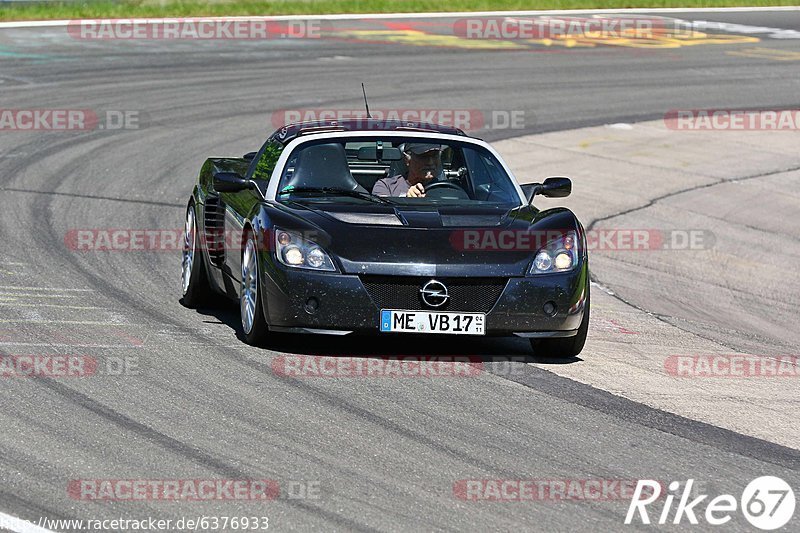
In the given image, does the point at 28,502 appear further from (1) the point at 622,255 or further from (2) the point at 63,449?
(1) the point at 622,255

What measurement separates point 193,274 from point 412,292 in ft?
8.06

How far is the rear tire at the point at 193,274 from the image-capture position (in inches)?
419

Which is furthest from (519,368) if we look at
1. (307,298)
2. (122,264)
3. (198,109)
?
(198,109)

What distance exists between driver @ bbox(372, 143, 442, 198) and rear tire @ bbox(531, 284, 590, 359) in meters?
1.47

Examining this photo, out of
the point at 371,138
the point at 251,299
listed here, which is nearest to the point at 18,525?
the point at 251,299

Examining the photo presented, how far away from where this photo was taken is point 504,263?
8.91 meters

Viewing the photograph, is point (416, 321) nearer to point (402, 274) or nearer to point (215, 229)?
point (402, 274)

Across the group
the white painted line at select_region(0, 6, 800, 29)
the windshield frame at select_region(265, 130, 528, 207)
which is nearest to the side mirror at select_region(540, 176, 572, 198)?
the windshield frame at select_region(265, 130, 528, 207)

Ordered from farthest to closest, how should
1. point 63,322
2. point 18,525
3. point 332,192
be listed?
point 332,192 < point 63,322 < point 18,525

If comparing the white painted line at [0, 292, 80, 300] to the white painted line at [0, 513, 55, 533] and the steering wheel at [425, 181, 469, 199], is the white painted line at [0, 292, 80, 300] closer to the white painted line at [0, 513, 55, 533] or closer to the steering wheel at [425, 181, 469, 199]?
the steering wheel at [425, 181, 469, 199]

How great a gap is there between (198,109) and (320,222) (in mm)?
13054

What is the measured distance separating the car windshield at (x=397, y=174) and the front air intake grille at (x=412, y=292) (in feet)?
3.59

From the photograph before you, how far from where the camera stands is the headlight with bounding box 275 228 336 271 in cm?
884

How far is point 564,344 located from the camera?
30.4 feet
